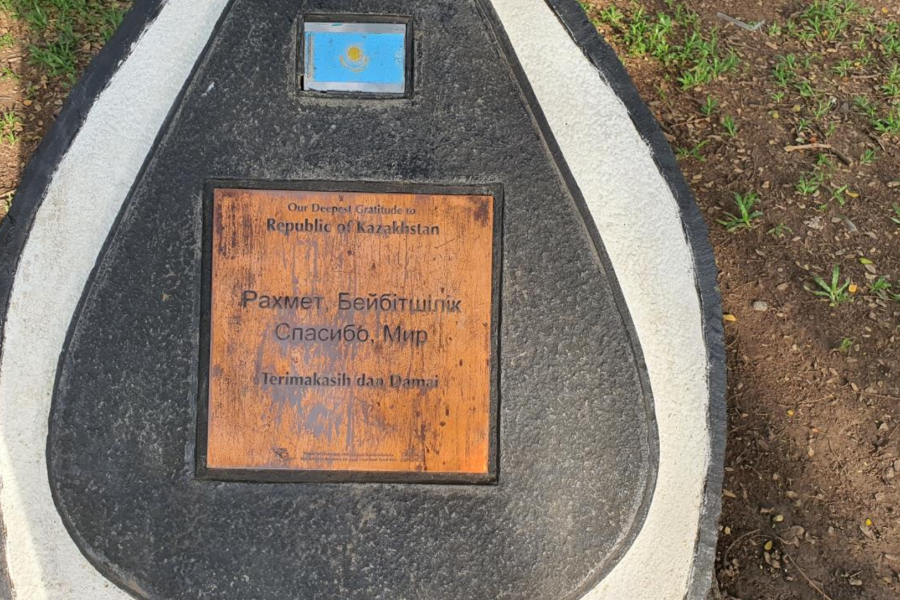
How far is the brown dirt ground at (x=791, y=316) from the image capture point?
228 centimetres

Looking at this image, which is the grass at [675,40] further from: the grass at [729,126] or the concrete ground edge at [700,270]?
the concrete ground edge at [700,270]

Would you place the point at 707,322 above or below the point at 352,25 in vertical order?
below

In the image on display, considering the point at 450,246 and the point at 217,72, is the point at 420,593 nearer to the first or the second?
the point at 450,246

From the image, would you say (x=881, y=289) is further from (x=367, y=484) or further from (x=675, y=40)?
(x=367, y=484)

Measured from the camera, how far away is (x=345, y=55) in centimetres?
190

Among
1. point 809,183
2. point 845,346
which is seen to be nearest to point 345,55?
point 809,183

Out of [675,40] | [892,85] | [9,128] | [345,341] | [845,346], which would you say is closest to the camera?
[345,341]

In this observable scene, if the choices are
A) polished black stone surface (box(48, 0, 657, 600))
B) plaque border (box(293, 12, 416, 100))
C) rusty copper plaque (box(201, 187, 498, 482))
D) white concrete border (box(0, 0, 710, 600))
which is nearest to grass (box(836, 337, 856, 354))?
white concrete border (box(0, 0, 710, 600))

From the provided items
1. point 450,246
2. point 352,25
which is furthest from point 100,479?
point 352,25

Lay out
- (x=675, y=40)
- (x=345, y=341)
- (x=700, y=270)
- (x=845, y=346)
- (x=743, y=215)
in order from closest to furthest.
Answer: (x=345, y=341)
(x=700, y=270)
(x=845, y=346)
(x=743, y=215)
(x=675, y=40)

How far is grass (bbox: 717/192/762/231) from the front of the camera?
262 cm

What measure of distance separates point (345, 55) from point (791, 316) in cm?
180

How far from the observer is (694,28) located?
116 inches

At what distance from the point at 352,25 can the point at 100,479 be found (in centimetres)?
140
